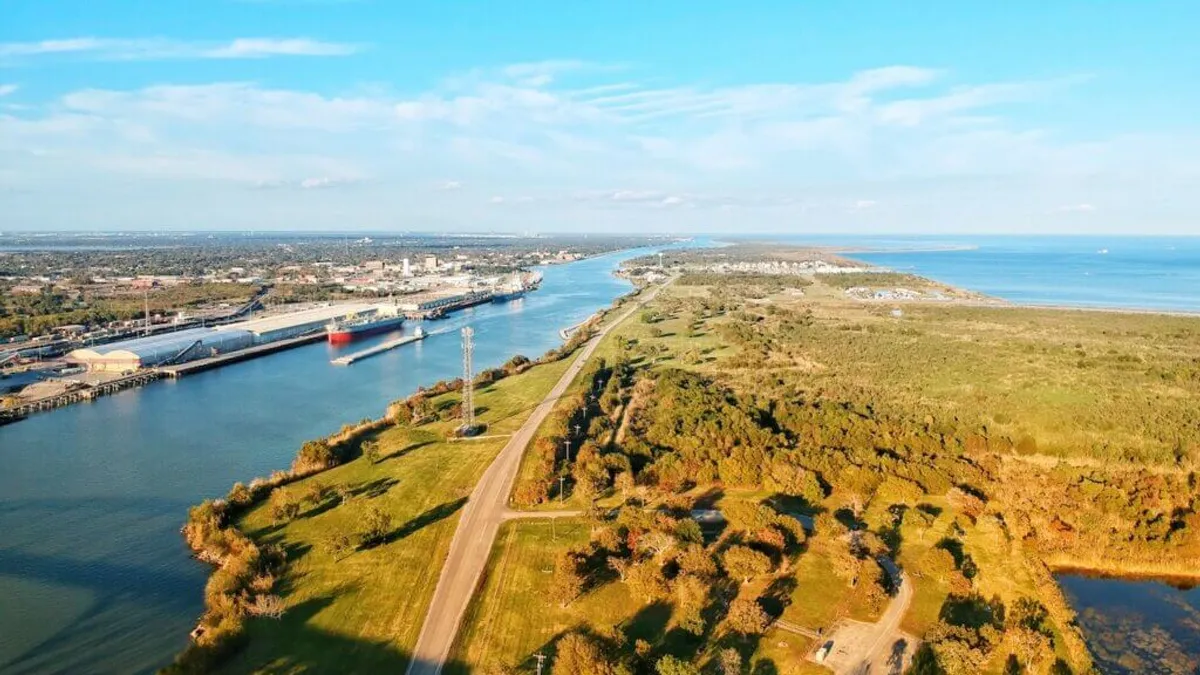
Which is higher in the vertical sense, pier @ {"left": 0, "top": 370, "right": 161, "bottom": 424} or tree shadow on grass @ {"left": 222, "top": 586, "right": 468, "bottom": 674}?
pier @ {"left": 0, "top": 370, "right": 161, "bottom": 424}

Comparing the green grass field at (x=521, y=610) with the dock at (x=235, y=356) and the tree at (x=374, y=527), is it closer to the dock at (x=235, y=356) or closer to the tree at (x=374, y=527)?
the tree at (x=374, y=527)

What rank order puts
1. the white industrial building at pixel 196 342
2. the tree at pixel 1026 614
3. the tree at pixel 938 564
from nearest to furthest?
the tree at pixel 1026 614
the tree at pixel 938 564
the white industrial building at pixel 196 342

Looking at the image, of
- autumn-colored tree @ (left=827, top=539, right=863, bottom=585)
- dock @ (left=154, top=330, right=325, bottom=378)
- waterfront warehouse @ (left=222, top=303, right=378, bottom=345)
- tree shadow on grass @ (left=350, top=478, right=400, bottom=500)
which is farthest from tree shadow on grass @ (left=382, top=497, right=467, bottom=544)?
waterfront warehouse @ (left=222, top=303, right=378, bottom=345)

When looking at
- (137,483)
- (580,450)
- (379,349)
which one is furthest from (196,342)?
(580,450)

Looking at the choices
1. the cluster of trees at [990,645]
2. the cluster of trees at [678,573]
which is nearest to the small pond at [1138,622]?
the cluster of trees at [990,645]

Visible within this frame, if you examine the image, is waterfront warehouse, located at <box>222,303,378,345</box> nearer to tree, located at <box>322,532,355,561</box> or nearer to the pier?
the pier

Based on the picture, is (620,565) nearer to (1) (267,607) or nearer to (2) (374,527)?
(2) (374,527)
